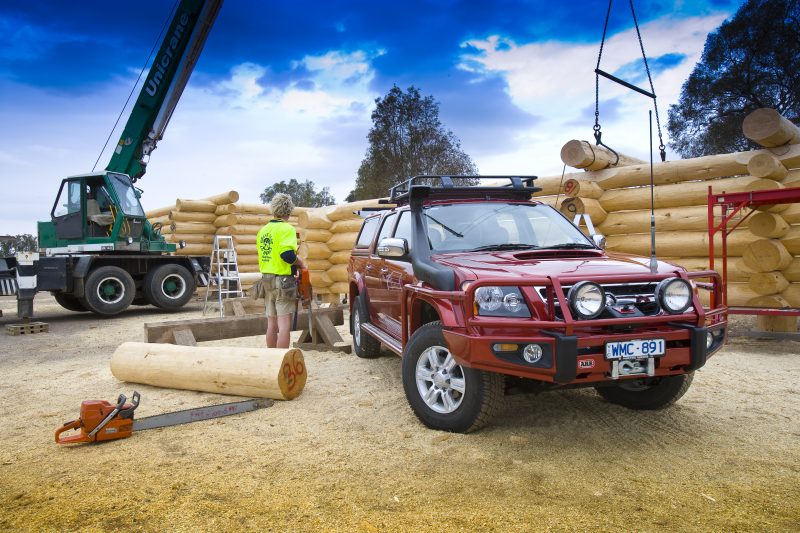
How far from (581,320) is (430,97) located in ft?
120

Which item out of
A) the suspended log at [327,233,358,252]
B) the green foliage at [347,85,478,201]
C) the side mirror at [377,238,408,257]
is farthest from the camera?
the green foliage at [347,85,478,201]

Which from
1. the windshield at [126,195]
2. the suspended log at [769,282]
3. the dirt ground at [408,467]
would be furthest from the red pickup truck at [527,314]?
the windshield at [126,195]

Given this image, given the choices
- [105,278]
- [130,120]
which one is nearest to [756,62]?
[130,120]

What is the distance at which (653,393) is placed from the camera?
4.82m

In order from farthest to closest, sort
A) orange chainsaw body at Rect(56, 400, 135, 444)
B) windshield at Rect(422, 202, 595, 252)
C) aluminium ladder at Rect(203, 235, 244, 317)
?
aluminium ladder at Rect(203, 235, 244, 317) < windshield at Rect(422, 202, 595, 252) < orange chainsaw body at Rect(56, 400, 135, 444)

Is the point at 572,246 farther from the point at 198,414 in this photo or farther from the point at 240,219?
the point at 240,219

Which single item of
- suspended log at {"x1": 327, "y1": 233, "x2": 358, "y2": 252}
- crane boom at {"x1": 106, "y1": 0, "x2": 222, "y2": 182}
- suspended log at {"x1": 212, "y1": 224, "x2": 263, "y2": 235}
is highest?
crane boom at {"x1": 106, "y1": 0, "x2": 222, "y2": 182}

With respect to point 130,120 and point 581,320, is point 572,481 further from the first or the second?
point 130,120

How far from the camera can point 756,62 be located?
2661cm

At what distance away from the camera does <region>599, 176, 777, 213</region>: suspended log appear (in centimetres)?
956

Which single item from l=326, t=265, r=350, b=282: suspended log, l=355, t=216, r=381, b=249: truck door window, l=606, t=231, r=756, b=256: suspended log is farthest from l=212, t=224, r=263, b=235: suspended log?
l=355, t=216, r=381, b=249: truck door window

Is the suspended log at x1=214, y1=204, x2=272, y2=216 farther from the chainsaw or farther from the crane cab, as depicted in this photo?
the chainsaw

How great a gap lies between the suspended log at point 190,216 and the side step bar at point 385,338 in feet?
49.7

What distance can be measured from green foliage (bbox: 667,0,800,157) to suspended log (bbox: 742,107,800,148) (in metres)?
18.7
